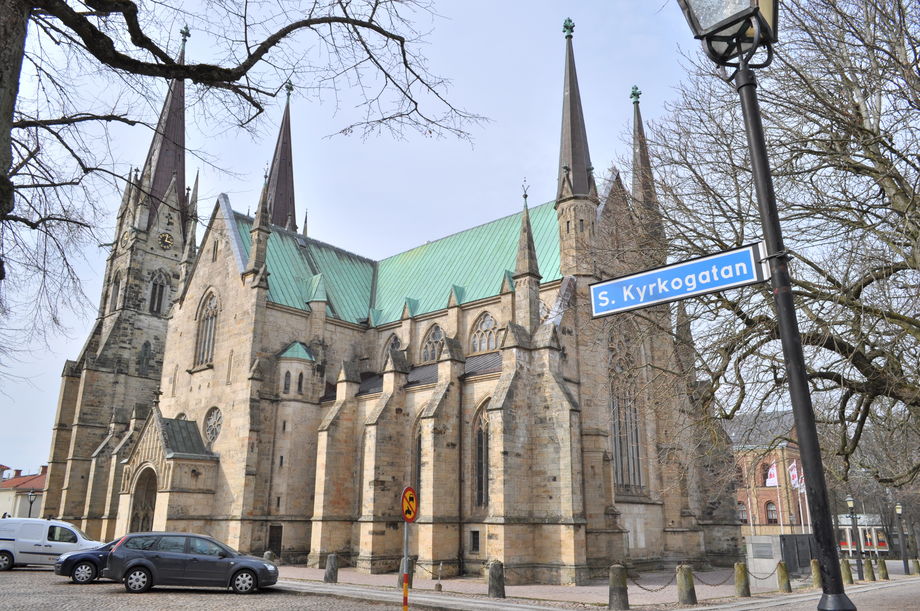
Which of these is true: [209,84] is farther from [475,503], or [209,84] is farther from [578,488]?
[475,503]

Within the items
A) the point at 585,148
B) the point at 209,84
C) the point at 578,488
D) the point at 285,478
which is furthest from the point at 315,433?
the point at 209,84

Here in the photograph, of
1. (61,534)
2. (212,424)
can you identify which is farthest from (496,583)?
(212,424)

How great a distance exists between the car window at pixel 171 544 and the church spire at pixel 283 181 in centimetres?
3620

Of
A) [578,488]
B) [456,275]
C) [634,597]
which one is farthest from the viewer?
[456,275]

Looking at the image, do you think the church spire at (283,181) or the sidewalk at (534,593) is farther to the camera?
the church spire at (283,181)

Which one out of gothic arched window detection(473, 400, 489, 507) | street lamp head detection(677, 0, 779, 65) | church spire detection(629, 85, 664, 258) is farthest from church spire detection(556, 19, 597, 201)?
street lamp head detection(677, 0, 779, 65)

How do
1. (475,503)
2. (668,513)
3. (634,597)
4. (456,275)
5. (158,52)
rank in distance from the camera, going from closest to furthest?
(158,52) < (634,597) < (475,503) < (668,513) < (456,275)

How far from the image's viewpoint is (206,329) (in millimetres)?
35406

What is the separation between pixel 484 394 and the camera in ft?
90.5

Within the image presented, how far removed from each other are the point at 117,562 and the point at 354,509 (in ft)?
50.0

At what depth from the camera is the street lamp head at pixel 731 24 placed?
14.4 ft

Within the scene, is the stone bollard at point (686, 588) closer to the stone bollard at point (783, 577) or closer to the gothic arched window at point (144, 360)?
the stone bollard at point (783, 577)

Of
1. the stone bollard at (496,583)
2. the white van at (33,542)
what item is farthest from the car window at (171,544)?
the stone bollard at (496,583)

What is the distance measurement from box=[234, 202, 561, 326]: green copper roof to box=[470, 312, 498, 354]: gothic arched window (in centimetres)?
128
